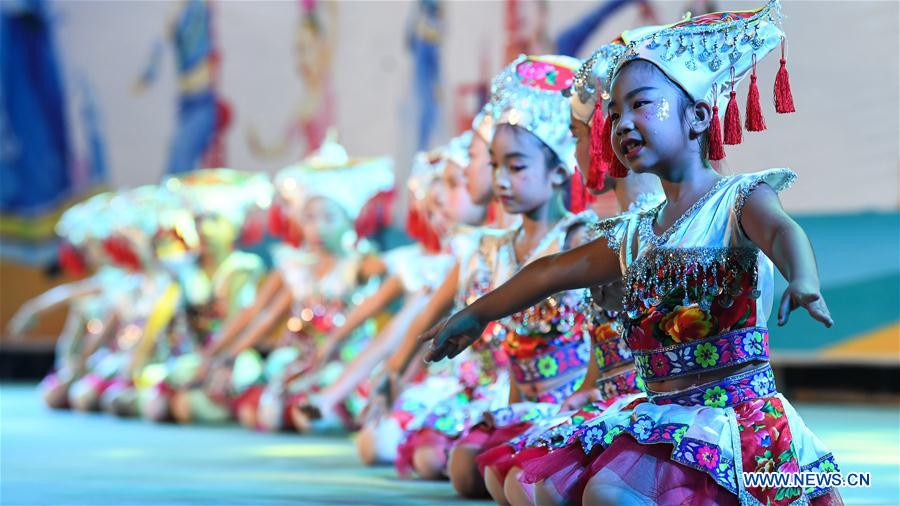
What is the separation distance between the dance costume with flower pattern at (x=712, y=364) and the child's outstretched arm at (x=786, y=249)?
0.05 m

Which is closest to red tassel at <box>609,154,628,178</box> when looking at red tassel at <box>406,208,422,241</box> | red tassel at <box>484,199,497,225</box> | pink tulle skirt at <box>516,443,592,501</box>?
pink tulle skirt at <box>516,443,592,501</box>

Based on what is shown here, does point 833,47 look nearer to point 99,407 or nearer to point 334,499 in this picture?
point 334,499

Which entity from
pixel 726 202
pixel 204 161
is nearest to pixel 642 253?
pixel 726 202

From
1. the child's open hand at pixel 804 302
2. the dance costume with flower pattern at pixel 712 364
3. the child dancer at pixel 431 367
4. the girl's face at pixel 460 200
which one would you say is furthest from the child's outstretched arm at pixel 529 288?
the girl's face at pixel 460 200

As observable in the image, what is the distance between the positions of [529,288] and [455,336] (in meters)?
0.19

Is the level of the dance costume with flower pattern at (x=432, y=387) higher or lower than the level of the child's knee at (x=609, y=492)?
lower

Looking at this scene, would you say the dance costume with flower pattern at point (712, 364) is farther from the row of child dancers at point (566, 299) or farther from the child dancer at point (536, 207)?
the child dancer at point (536, 207)

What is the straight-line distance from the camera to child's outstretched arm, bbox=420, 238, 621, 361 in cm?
304

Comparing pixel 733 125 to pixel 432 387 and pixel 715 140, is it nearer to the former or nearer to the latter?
pixel 715 140

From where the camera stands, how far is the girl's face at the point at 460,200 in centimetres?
522

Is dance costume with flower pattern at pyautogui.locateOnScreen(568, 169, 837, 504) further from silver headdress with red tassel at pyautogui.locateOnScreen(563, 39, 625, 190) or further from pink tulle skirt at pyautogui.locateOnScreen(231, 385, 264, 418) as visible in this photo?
pink tulle skirt at pyautogui.locateOnScreen(231, 385, 264, 418)

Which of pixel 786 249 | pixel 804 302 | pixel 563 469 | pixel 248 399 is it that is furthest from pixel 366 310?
pixel 804 302

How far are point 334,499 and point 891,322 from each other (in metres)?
3.95

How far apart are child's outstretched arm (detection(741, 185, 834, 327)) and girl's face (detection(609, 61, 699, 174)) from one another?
22cm
